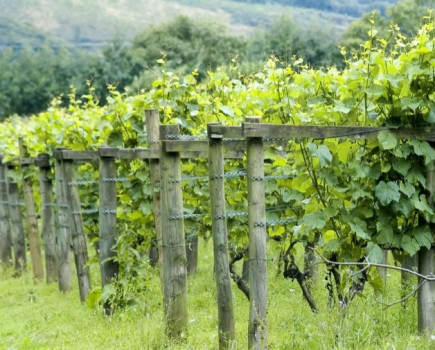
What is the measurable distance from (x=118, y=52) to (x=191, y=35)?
21.3ft

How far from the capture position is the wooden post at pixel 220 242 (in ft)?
26.6

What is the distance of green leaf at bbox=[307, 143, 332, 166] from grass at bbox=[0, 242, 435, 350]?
4.31ft

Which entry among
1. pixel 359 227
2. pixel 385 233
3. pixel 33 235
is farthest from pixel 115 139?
pixel 385 233

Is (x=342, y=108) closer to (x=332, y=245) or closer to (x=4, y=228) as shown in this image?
(x=332, y=245)

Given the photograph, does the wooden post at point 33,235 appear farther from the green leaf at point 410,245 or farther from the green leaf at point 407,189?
the green leaf at point 407,189

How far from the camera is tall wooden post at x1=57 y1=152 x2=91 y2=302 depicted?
41.4 feet

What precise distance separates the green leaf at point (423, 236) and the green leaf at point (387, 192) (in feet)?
1.23

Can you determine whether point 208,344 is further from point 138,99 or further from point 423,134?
point 138,99

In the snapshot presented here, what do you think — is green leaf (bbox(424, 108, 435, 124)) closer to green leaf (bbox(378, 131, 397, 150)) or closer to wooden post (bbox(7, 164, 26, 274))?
green leaf (bbox(378, 131, 397, 150))

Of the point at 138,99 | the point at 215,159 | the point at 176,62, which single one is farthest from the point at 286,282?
the point at 176,62

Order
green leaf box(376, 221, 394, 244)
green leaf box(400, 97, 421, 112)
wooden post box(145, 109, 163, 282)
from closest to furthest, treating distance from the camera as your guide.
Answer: green leaf box(400, 97, 421, 112) → green leaf box(376, 221, 394, 244) → wooden post box(145, 109, 163, 282)

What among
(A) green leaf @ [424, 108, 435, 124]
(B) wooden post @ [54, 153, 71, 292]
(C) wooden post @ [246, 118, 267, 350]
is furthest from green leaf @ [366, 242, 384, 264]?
(B) wooden post @ [54, 153, 71, 292]

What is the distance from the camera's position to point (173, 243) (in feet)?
29.3

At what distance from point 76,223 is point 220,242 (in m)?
4.94
